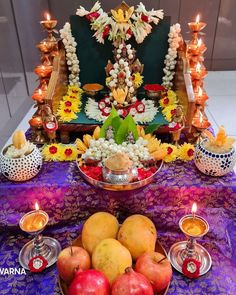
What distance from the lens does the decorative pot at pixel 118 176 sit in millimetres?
1098

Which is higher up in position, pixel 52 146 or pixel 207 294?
pixel 52 146

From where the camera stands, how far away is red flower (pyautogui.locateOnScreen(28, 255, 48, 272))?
1.07 m

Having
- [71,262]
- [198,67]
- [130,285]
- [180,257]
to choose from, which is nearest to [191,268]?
[180,257]

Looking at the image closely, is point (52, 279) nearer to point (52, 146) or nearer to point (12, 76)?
point (52, 146)

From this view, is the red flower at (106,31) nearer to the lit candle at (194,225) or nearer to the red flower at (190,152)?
the red flower at (190,152)

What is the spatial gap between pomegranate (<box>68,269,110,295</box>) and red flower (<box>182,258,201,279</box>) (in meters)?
0.31

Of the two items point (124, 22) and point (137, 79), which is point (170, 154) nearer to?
point (137, 79)

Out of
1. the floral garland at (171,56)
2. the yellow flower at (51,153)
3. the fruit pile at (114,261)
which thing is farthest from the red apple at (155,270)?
the floral garland at (171,56)

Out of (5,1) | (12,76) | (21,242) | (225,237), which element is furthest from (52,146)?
(5,1)

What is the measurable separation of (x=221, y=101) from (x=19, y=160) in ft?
7.95

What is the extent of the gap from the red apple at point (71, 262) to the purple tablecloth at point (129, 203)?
23 centimetres

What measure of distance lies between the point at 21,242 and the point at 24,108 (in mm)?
1799

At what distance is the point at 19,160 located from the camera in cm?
116

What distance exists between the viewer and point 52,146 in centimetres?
139
